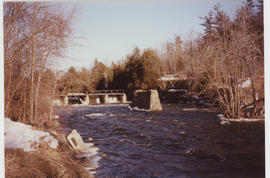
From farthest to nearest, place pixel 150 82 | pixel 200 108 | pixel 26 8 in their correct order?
pixel 150 82 → pixel 200 108 → pixel 26 8

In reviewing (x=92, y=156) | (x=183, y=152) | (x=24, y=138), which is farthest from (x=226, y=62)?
(x=24, y=138)

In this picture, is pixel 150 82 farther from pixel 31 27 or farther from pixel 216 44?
pixel 31 27

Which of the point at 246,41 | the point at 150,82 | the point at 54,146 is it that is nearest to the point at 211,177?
the point at 54,146

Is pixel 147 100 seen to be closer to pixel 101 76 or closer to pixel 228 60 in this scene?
pixel 101 76

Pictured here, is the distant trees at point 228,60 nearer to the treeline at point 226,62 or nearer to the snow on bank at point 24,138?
the treeline at point 226,62

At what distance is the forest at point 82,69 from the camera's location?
15.4 ft

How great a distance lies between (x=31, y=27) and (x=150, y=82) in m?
14.6

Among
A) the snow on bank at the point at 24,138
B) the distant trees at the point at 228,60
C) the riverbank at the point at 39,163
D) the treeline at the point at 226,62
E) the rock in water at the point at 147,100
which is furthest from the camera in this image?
the rock in water at the point at 147,100

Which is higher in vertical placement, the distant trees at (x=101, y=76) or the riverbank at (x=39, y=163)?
the distant trees at (x=101, y=76)

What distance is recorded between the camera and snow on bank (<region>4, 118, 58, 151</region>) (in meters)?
3.95

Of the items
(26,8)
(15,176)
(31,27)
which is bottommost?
(15,176)

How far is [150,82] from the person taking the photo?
19047mm

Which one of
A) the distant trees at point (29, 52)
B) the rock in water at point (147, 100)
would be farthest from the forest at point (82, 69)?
the rock in water at point (147, 100)

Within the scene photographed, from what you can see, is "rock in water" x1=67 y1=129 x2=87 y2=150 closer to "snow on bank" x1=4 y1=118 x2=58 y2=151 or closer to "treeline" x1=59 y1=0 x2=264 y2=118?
"snow on bank" x1=4 y1=118 x2=58 y2=151
